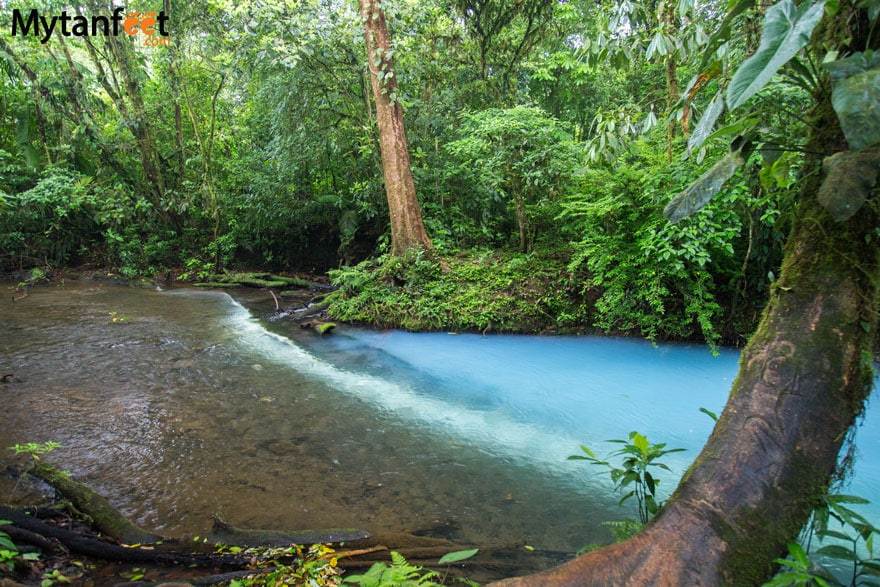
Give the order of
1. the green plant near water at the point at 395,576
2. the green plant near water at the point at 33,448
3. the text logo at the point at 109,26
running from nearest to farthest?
1. the green plant near water at the point at 395,576
2. the green plant near water at the point at 33,448
3. the text logo at the point at 109,26

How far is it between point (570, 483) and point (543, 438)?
0.71 metres

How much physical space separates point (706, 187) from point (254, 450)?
10.3ft

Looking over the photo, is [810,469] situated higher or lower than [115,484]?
higher

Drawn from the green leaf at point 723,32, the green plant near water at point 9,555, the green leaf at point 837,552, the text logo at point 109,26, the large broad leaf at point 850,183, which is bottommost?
the green plant near water at point 9,555

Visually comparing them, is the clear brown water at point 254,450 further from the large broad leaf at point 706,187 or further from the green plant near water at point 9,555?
the large broad leaf at point 706,187

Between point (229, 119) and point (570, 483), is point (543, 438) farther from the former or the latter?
point (229, 119)

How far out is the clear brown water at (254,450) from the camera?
2551 mm

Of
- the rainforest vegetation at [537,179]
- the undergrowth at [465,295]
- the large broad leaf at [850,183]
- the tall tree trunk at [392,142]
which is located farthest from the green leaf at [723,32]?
the tall tree trunk at [392,142]

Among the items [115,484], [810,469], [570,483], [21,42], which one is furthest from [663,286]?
[21,42]

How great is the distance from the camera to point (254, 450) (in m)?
3.29

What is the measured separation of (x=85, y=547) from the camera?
6.45 ft

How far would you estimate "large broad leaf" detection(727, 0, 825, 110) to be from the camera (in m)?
1.09

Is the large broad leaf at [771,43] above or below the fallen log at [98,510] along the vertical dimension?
above

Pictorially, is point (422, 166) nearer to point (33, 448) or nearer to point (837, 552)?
point (33, 448)
